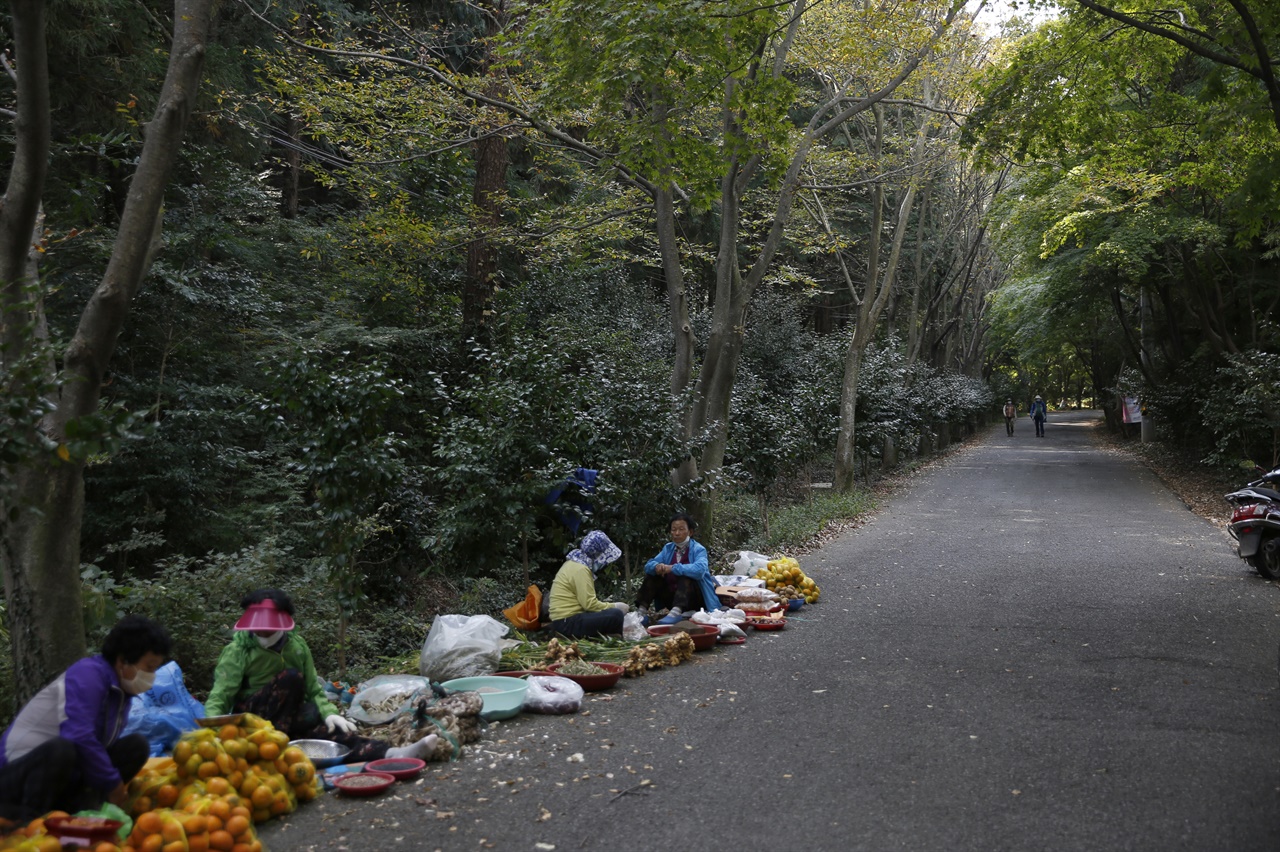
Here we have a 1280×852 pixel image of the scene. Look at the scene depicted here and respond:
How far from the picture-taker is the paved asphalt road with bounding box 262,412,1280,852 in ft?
15.0

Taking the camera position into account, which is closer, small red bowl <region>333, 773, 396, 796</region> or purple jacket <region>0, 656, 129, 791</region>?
purple jacket <region>0, 656, 129, 791</region>

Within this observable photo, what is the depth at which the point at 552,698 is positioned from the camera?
22.0 ft

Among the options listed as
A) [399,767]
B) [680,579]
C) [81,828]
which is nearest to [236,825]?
[81,828]

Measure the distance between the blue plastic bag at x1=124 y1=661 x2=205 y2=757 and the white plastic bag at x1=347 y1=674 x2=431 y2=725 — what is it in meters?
1.05

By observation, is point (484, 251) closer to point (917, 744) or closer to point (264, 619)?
point (264, 619)

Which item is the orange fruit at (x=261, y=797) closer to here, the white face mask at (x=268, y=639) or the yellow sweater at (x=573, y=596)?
the white face mask at (x=268, y=639)

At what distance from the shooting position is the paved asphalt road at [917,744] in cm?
457

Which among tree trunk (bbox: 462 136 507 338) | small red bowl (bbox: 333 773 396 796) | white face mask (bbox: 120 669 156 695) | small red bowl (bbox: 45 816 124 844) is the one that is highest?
tree trunk (bbox: 462 136 507 338)

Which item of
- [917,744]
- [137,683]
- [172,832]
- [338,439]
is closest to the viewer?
[172,832]

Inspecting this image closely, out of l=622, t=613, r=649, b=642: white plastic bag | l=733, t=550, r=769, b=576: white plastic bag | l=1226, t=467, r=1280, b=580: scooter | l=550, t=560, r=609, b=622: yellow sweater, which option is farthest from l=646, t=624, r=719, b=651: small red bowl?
l=1226, t=467, r=1280, b=580: scooter

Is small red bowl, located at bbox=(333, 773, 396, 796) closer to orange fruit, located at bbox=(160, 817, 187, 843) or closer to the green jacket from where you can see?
the green jacket

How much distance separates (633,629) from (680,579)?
1086mm

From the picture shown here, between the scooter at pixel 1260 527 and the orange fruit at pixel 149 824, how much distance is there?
11.9 m

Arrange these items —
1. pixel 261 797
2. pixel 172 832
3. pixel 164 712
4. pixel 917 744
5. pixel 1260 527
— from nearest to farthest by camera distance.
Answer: pixel 172 832 < pixel 261 797 < pixel 164 712 < pixel 917 744 < pixel 1260 527
